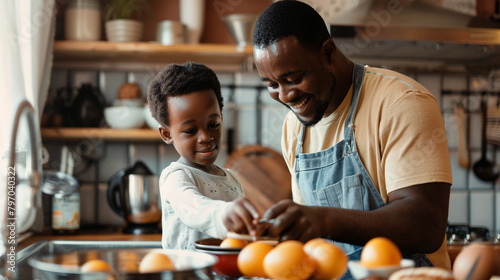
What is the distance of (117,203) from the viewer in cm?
231

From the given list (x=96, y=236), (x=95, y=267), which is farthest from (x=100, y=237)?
(x=95, y=267)

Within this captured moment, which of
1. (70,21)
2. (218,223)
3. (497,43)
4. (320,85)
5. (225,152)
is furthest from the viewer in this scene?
(225,152)

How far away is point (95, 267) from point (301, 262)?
0.85 ft

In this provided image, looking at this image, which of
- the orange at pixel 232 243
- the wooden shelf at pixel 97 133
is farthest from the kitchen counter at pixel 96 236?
the orange at pixel 232 243

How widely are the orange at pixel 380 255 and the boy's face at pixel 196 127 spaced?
22.8 inches

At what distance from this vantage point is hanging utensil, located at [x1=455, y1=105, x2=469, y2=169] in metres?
2.70

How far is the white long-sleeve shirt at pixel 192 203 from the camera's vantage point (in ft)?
3.01

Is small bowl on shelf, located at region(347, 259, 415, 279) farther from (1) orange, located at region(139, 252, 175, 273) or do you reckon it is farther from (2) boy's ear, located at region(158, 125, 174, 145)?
(2) boy's ear, located at region(158, 125, 174, 145)

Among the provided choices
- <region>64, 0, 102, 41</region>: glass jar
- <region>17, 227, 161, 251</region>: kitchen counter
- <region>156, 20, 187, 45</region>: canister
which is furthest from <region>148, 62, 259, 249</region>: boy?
<region>64, 0, 102, 41</region>: glass jar

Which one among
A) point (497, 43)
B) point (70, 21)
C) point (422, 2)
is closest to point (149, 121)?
point (70, 21)

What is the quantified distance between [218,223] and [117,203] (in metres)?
1.52

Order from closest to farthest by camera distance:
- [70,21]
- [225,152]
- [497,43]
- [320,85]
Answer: [320,85] < [497,43] < [70,21] < [225,152]

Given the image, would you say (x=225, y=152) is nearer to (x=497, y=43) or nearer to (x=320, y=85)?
(x=497, y=43)

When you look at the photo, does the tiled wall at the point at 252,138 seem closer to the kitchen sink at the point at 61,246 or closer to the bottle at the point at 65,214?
the bottle at the point at 65,214
